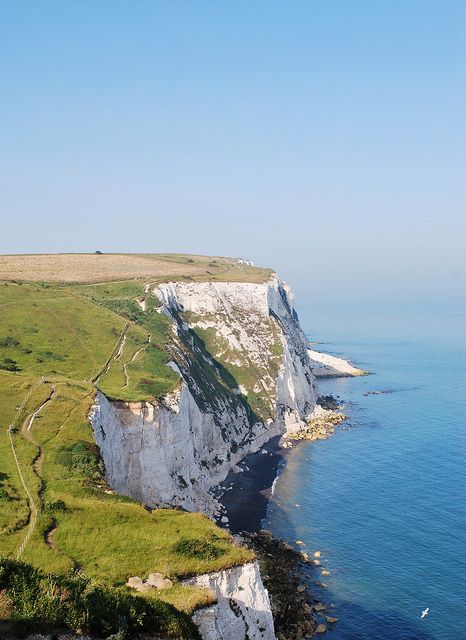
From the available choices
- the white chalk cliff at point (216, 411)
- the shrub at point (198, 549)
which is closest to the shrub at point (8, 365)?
the white chalk cliff at point (216, 411)

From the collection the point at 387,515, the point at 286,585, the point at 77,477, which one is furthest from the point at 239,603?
the point at 387,515

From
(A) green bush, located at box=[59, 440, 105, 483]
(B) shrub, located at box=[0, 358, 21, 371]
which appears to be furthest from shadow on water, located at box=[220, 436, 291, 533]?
(B) shrub, located at box=[0, 358, 21, 371]

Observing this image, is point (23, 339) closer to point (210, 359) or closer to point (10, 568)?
point (210, 359)

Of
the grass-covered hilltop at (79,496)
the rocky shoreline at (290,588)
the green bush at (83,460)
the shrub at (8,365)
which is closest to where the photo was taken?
the grass-covered hilltop at (79,496)

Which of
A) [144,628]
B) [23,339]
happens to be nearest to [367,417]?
[23,339]

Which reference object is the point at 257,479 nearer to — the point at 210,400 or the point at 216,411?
the point at 216,411

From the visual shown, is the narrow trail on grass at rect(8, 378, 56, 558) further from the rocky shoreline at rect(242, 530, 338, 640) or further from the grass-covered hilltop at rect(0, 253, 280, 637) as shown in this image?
the rocky shoreline at rect(242, 530, 338, 640)

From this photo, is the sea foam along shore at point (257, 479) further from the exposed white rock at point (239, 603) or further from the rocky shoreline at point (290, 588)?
the exposed white rock at point (239, 603)
